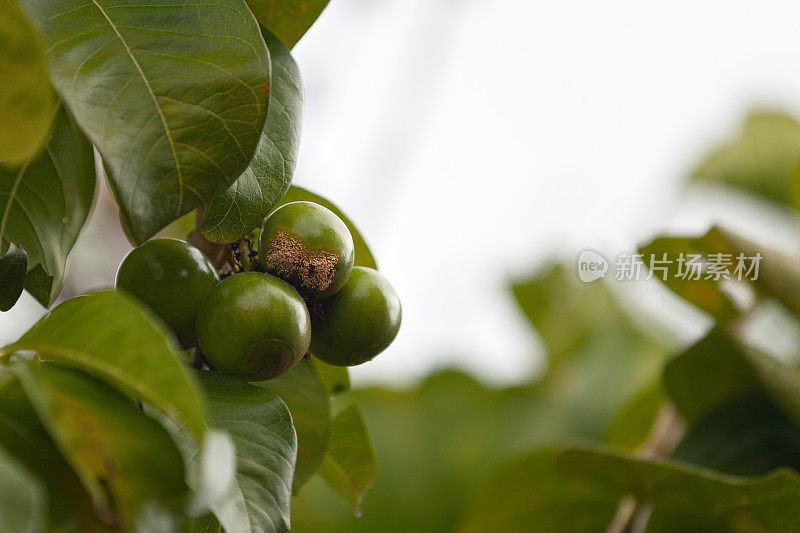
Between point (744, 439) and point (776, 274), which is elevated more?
point (776, 274)

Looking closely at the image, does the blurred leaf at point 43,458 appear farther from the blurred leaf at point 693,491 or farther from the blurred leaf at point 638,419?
the blurred leaf at point 638,419

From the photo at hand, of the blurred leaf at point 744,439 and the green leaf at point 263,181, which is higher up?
the green leaf at point 263,181

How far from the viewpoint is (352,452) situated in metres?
0.74

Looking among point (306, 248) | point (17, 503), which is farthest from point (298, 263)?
point (17, 503)

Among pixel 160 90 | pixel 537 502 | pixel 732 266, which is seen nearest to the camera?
pixel 160 90

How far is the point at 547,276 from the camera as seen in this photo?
81.3 inches

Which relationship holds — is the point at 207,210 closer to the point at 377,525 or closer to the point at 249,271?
the point at 249,271

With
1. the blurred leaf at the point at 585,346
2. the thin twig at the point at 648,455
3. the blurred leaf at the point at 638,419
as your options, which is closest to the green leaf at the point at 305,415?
the thin twig at the point at 648,455

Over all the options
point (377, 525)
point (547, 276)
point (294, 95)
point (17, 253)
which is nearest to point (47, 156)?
point (17, 253)

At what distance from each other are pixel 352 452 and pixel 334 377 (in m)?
0.08

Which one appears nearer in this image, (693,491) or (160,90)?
(160,90)

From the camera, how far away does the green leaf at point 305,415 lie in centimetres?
63

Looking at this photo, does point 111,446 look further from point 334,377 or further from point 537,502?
point 537,502

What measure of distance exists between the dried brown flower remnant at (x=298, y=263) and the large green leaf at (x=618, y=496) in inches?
20.0
